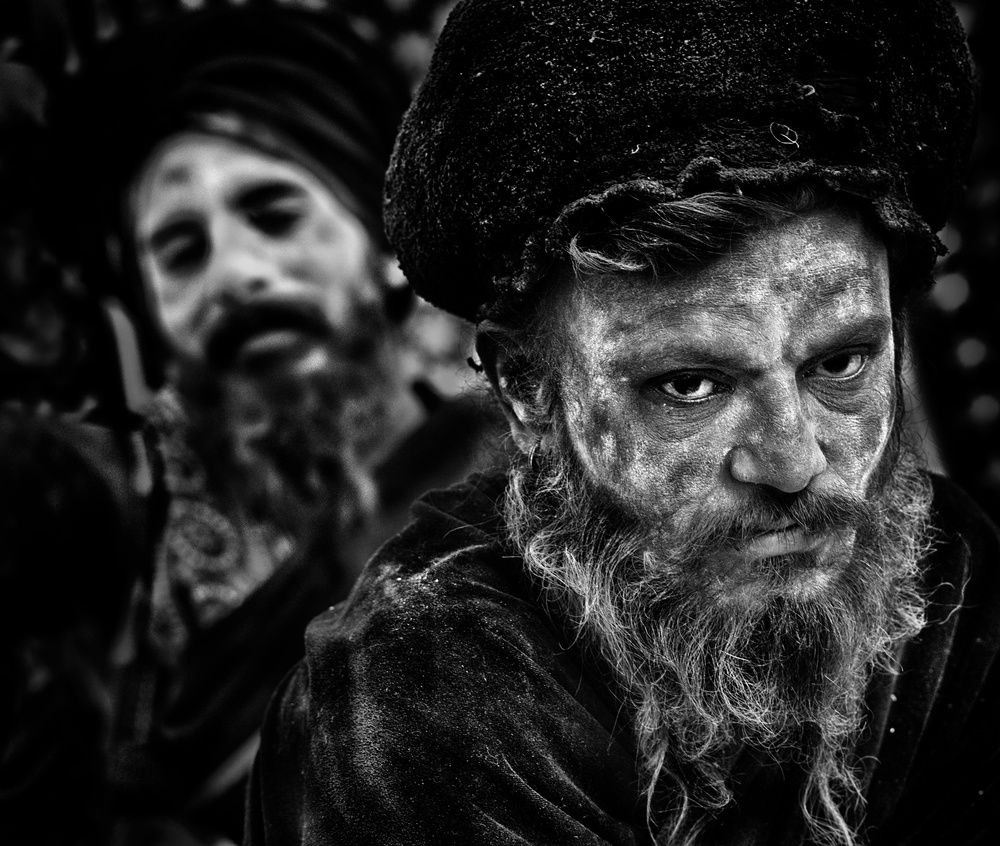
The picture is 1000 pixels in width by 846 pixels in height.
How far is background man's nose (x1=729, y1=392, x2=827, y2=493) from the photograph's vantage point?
4.52 feet

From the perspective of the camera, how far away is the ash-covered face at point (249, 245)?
304 centimetres

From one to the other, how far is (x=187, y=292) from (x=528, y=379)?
190 cm

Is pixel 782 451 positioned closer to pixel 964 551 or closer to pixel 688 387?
pixel 688 387

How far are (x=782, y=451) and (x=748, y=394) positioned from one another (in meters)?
0.10

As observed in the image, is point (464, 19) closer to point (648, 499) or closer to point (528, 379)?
point (528, 379)

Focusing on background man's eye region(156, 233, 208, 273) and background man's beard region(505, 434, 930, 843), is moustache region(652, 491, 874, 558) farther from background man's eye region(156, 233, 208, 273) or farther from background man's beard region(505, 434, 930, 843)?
background man's eye region(156, 233, 208, 273)

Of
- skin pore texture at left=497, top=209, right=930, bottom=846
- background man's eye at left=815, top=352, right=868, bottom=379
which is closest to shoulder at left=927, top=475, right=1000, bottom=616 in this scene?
skin pore texture at left=497, top=209, right=930, bottom=846

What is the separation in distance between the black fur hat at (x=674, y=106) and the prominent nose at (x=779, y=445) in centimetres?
30

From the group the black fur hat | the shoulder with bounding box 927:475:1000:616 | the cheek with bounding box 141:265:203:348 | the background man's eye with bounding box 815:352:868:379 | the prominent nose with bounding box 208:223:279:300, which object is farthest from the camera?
the cheek with bounding box 141:265:203:348

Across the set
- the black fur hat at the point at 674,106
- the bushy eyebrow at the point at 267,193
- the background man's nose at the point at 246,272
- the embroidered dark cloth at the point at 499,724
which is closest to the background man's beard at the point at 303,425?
the background man's nose at the point at 246,272

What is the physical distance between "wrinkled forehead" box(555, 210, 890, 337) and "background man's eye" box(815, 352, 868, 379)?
8cm

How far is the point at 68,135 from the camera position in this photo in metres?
3.41

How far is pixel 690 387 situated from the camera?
4.72 ft

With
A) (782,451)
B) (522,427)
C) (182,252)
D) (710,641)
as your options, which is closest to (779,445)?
(782,451)
